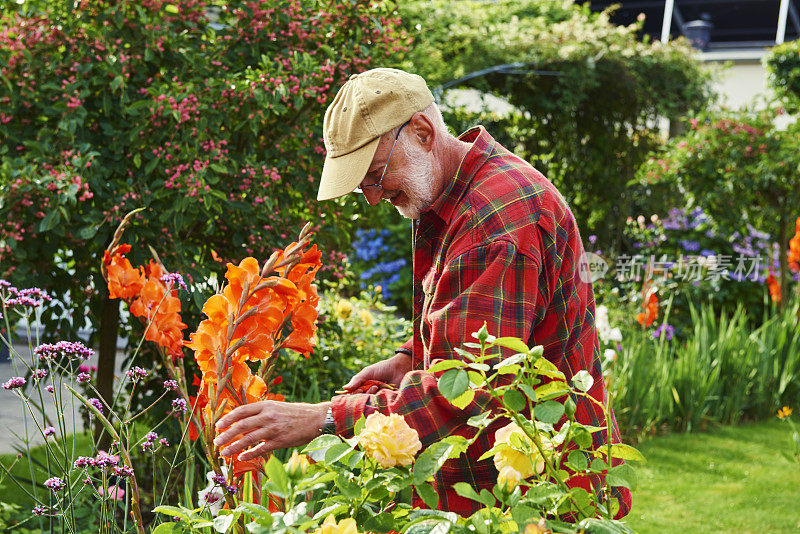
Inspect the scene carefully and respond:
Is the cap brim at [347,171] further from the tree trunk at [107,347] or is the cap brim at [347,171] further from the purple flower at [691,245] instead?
the purple flower at [691,245]

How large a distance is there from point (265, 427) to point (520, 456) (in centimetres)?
45

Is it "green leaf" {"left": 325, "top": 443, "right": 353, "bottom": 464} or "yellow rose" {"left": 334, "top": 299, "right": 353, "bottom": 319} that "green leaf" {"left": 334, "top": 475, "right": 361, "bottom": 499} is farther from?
"yellow rose" {"left": 334, "top": 299, "right": 353, "bottom": 319}

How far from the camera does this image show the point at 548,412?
1044mm

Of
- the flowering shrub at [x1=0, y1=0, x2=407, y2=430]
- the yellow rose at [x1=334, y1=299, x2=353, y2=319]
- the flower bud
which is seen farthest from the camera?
the yellow rose at [x1=334, y1=299, x2=353, y2=319]

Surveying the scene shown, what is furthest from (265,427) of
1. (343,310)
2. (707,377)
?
(707,377)

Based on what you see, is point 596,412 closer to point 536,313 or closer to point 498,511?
point 536,313

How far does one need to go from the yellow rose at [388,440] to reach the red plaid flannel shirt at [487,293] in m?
0.32

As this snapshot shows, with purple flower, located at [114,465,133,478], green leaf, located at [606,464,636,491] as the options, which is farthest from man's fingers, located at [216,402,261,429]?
green leaf, located at [606,464,636,491]

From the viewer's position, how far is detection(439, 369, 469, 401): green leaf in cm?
103

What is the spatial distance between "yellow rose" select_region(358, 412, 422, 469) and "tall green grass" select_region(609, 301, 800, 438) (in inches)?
138

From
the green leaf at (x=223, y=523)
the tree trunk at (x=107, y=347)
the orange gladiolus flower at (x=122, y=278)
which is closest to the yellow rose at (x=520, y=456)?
the green leaf at (x=223, y=523)

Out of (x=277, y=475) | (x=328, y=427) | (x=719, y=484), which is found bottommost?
(x=719, y=484)

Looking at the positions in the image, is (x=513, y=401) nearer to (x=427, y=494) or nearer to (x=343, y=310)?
(x=427, y=494)

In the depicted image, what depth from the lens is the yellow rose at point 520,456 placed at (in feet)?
3.59
